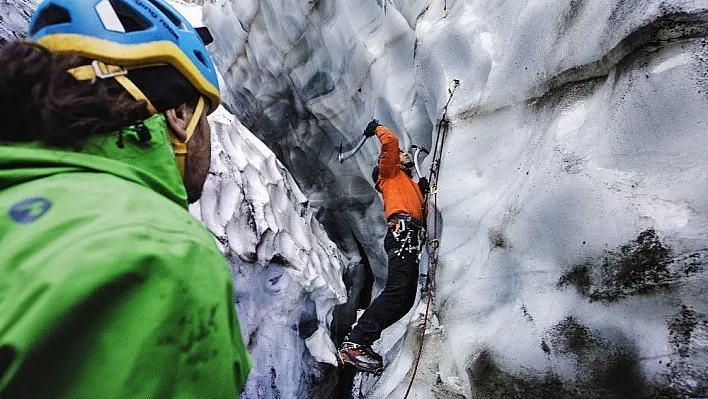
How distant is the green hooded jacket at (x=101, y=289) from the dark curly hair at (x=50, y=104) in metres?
0.03

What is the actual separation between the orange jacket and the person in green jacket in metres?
2.20

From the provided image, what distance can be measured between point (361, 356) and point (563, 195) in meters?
1.61

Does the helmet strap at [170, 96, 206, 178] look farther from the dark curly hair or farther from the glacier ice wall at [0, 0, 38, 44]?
the glacier ice wall at [0, 0, 38, 44]

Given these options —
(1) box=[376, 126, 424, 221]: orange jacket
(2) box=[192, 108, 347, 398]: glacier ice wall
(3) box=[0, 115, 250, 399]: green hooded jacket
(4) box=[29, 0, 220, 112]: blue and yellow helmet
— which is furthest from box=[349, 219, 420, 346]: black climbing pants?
(3) box=[0, 115, 250, 399]: green hooded jacket

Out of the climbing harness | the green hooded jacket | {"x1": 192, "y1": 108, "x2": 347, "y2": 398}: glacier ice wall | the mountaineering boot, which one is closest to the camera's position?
the green hooded jacket

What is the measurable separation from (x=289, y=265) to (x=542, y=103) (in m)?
1.74

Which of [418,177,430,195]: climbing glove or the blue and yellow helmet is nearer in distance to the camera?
the blue and yellow helmet

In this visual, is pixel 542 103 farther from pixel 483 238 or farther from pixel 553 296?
pixel 553 296

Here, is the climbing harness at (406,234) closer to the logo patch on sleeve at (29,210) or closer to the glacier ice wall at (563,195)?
the glacier ice wall at (563,195)

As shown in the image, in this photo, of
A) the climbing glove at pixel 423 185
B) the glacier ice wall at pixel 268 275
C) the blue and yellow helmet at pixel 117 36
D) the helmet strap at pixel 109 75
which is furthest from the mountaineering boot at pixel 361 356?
the helmet strap at pixel 109 75

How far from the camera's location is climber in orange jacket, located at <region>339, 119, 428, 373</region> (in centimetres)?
276

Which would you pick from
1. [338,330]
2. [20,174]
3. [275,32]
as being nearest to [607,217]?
→ [20,174]

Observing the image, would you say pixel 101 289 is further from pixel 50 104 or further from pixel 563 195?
pixel 563 195

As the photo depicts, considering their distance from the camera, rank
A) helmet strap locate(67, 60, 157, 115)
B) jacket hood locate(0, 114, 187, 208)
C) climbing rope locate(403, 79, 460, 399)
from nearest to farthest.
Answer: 1. jacket hood locate(0, 114, 187, 208)
2. helmet strap locate(67, 60, 157, 115)
3. climbing rope locate(403, 79, 460, 399)
